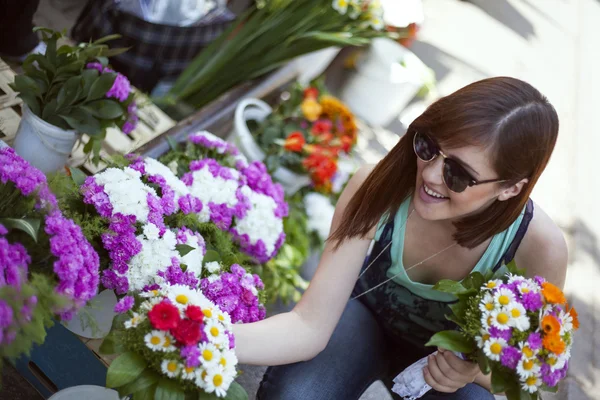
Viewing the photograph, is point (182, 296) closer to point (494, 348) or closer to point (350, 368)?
point (494, 348)

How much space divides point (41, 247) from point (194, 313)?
0.30 m

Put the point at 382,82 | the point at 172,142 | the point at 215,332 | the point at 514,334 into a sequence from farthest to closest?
the point at 382,82, the point at 172,142, the point at 514,334, the point at 215,332

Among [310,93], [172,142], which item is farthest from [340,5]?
[172,142]

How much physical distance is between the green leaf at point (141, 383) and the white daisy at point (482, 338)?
0.64m

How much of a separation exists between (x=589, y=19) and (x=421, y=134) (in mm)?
6213

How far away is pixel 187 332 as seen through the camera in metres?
1.19

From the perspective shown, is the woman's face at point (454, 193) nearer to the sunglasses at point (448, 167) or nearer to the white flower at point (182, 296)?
the sunglasses at point (448, 167)

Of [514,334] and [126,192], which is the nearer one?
[514,334]

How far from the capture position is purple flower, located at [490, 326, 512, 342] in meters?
1.33

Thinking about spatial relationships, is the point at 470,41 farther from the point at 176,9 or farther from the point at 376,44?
the point at 176,9

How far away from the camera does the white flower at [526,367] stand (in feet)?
4.31

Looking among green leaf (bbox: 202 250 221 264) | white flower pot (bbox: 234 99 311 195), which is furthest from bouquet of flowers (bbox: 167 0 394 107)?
green leaf (bbox: 202 250 221 264)

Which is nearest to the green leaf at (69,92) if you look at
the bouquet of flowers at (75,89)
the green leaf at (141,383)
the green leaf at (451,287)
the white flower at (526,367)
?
the bouquet of flowers at (75,89)

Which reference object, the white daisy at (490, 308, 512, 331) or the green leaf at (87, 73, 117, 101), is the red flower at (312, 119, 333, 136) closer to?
the green leaf at (87, 73, 117, 101)
